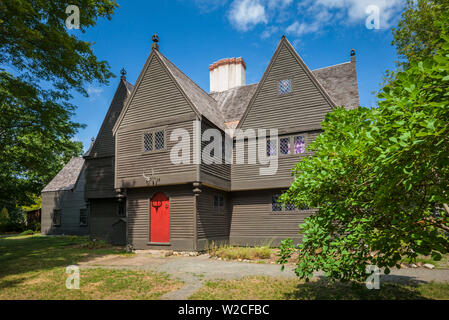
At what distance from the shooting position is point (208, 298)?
6.23 m

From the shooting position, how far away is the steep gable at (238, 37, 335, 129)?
1548 centimetres

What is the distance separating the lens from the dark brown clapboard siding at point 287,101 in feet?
51.0

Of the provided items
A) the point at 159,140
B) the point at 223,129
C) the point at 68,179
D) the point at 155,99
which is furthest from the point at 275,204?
the point at 68,179

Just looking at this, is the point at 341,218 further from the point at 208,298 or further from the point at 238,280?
the point at 238,280

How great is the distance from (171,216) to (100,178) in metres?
8.53

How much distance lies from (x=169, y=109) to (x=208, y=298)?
36.4 ft

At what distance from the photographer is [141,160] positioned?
50.9ft

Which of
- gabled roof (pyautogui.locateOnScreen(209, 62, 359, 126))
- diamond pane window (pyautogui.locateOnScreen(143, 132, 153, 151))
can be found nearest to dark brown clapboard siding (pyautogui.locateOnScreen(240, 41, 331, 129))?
gabled roof (pyautogui.locateOnScreen(209, 62, 359, 126))

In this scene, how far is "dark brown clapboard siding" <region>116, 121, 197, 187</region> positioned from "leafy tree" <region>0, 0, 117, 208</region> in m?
4.01

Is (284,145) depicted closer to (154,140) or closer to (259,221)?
(259,221)

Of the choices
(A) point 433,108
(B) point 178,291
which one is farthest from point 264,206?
(A) point 433,108

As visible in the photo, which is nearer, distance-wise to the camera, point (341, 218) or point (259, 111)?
point (341, 218)

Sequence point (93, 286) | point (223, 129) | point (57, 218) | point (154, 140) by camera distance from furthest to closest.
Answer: point (57, 218)
point (223, 129)
point (154, 140)
point (93, 286)

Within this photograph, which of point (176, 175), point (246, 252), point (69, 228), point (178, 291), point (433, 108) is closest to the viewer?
point (433, 108)
